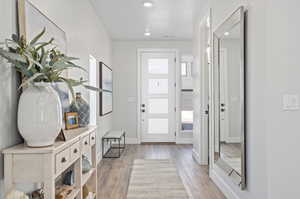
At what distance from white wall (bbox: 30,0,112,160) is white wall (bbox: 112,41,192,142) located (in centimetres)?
171

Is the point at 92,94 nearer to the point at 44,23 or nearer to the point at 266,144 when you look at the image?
the point at 44,23

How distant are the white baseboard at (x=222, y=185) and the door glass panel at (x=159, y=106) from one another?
3039 millimetres

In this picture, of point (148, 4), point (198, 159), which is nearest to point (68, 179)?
point (198, 159)

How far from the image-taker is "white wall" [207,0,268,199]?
2059 millimetres

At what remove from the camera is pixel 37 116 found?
1.50m

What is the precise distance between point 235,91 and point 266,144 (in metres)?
0.82

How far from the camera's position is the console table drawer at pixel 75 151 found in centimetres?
189

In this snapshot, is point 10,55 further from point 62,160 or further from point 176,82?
point 176,82

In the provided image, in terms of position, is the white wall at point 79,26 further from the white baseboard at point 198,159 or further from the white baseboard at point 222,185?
the white baseboard at point 222,185

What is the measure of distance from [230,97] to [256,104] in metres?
0.67

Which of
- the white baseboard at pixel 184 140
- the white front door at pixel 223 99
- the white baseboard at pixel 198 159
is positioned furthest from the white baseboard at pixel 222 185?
the white baseboard at pixel 184 140

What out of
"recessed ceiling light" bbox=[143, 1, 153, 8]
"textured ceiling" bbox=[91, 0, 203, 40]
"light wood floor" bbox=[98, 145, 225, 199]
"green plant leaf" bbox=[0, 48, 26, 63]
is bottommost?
"light wood floor" bbox=[98, 145, 225, 199]

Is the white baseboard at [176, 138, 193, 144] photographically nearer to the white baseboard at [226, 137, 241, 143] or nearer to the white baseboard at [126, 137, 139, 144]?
the white baseboard at [126, 137, 139, 144]

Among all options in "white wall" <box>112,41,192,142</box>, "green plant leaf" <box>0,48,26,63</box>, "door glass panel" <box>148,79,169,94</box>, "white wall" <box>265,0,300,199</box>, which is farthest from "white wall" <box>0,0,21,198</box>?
"door glass panel" <box>148,79,169,94</box>
